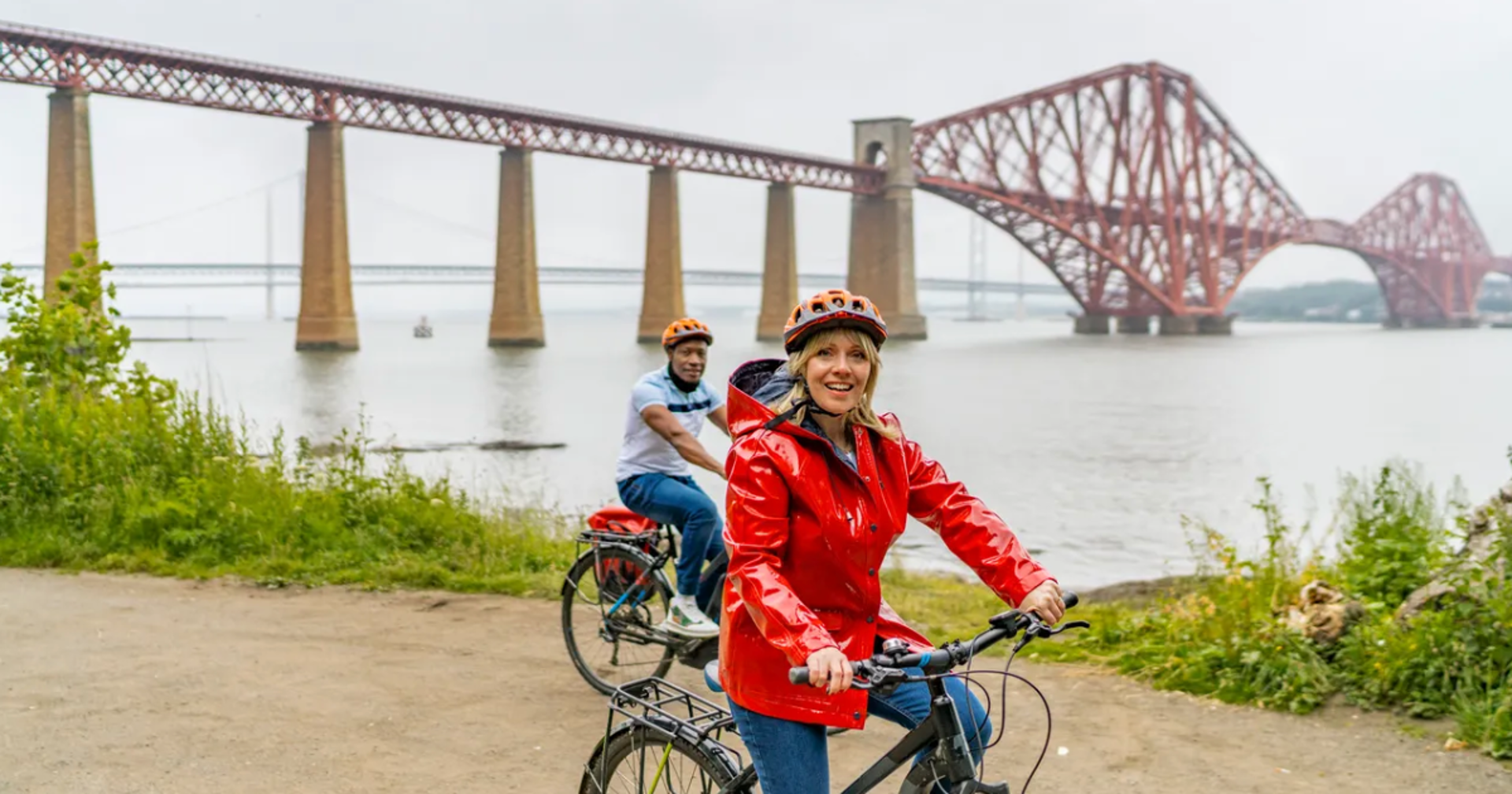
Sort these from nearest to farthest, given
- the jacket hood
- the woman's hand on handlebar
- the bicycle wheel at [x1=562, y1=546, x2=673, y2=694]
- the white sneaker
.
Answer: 1. the woman's hand on handlebar
2. the jacket hood
3. the white sneaker
4. the bicycle wheel at [x1=562, y1=546, x2=673, y2=694]

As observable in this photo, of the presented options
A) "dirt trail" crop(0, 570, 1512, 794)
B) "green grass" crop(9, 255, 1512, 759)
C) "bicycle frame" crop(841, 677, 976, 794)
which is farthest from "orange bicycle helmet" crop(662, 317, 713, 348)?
"bicycle frame" crop(841, 677, 976, 794)

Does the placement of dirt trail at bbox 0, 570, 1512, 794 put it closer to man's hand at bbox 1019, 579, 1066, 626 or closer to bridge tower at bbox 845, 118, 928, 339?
man's hand at bbox 1019, 579, 1066, 626

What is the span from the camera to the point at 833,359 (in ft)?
8.99

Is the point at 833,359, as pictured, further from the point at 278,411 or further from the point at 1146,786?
the point at 278,411

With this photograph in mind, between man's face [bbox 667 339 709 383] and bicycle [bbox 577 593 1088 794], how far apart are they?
269cm

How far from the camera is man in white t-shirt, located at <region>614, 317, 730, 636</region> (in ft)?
18.6

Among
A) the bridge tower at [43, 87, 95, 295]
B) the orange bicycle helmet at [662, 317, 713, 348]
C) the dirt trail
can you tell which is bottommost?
the dirt trail

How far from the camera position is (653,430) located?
5941mm

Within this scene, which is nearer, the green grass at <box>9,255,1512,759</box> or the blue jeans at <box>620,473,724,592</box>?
the green grass at <box>9,255,1512,759</box>

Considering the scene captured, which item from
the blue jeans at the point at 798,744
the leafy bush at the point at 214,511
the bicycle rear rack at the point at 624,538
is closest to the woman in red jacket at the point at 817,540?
the blue jeans at the point at 798,744

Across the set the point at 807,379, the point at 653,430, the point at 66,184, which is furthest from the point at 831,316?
the point at 66,184

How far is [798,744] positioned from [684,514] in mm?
3077

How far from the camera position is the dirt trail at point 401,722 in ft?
15.4

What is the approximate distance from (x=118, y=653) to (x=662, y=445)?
2630 mm
